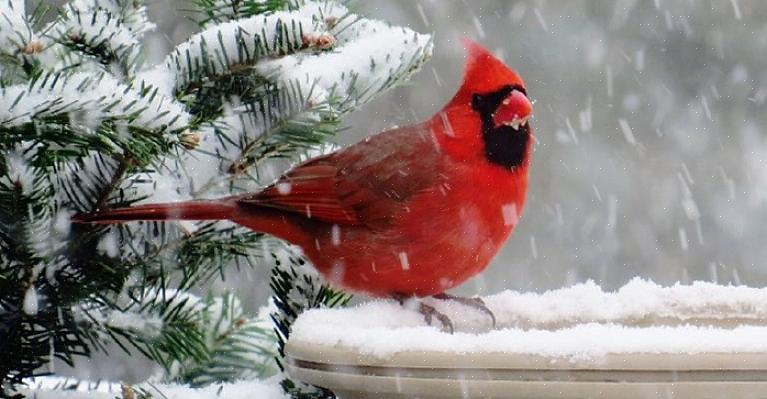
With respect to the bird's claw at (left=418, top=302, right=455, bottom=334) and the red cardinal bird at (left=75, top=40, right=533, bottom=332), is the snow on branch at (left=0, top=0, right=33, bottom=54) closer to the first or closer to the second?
the red cardinal bird at (left=75, top=40, right=533, bottom=332)

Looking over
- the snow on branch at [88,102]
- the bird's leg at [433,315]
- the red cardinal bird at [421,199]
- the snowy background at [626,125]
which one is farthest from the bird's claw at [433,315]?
the snowy background at [626,125]

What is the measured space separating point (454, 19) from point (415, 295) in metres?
3.05

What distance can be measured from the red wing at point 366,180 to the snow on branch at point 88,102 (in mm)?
537

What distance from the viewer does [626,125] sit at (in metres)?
4.73

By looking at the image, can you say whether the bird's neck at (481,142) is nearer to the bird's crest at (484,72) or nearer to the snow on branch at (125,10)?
the bird's crest at (484,72)

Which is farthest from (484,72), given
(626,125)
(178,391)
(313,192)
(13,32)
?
(626,125)

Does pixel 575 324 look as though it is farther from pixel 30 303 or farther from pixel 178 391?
pixel 30 303

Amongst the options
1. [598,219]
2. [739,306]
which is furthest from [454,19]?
A: [739,306]

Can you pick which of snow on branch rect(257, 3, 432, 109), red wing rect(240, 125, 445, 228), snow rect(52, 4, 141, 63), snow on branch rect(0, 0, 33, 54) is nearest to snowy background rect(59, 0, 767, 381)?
red wing rect(240, 125, 445, 228)

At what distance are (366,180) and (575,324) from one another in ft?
1.65

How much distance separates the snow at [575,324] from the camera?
3.59 feet

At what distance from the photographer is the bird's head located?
1.81m

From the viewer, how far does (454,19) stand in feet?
15.4

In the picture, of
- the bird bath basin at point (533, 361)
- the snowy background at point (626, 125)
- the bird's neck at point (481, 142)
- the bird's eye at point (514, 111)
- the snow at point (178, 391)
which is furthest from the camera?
the snowy background at point (626, 125)
